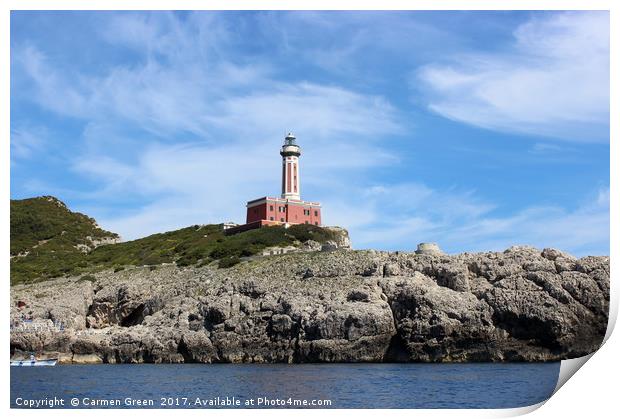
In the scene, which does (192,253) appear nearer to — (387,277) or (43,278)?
(43,278)

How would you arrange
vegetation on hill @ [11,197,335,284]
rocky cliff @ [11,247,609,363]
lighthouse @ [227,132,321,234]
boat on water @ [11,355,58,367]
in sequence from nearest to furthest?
rocky cliff @ [11,247,609,363] < boat on water @ [11,355,58,367] < vegetation on hill @ [11,197,335,284] < lighthouse @ [227,132,321,234]

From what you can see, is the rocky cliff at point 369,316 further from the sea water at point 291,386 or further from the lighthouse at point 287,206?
the lighthouse at point 287,206

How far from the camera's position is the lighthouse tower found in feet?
230

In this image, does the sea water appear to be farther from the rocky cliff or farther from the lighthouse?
the lighthouse

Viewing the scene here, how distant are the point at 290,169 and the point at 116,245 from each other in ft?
64.9

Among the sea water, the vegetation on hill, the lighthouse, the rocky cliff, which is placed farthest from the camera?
the lighthouse

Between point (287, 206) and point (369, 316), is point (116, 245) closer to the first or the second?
point (287, 206)

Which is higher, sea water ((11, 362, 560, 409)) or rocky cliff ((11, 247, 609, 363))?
rocky cliff ((11, 247, 609, 363))

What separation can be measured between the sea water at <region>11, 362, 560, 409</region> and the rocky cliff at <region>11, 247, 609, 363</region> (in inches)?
98.4

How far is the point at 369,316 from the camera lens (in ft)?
121

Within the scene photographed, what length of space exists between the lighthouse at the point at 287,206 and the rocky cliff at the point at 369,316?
64.4 feet

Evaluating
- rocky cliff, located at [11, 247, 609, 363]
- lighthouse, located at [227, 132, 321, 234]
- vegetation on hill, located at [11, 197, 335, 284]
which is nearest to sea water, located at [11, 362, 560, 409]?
rocky cliff, located at [11, 247, 609, 363]

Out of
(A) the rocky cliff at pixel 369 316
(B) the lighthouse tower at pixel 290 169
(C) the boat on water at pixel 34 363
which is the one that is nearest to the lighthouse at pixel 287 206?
(B) the lighthouse tower at pixel 290 169

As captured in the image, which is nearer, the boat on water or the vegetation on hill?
the boat on water
